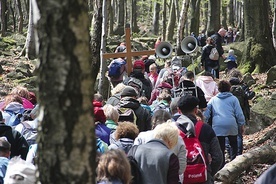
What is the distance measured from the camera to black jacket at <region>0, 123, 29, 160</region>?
18.9 feet

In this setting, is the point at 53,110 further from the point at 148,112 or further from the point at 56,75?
the point at 148,112

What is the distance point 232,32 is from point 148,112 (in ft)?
96.5

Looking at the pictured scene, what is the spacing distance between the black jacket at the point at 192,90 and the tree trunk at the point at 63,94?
6.36m

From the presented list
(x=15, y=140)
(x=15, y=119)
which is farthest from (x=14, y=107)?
(x=15, y=140)

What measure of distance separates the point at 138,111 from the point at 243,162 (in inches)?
65.1

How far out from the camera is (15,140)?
577cm

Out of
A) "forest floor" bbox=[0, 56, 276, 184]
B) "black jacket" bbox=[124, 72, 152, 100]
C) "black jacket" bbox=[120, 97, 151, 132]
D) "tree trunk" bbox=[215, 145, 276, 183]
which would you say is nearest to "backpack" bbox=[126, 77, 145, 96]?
"black jacket" bbox=[124, 72, 152, 100]

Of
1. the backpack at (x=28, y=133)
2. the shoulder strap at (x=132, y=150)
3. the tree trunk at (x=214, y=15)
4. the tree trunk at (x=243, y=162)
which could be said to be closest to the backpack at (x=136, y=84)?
the tree trunk at (x=243, y=162)

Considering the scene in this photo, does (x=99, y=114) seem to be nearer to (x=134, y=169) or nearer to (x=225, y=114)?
(x=134, y=169)

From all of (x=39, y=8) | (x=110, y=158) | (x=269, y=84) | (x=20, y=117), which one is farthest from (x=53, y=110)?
(x=269, y=84)

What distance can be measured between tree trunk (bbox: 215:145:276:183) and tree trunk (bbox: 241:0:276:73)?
860 centimetres

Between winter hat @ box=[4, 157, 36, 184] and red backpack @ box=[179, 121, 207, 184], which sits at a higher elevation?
winter hat @ box=[4, 157, 36, 184]

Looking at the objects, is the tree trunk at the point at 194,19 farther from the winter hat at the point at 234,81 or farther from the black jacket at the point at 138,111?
the black jacket at the point at 138,111

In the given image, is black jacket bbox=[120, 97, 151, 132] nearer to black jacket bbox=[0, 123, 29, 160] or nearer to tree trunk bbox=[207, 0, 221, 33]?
black jacket bbox=[0, 123, 29, 160]
